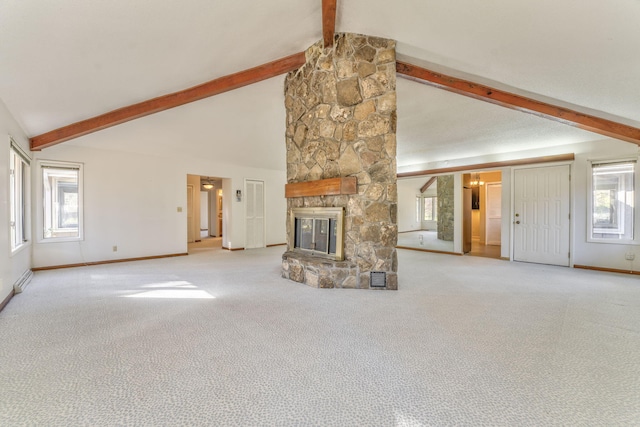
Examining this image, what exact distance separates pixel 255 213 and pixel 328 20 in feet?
18.5

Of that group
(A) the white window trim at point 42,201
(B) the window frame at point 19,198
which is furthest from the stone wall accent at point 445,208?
(B) the window frame at point 19,198

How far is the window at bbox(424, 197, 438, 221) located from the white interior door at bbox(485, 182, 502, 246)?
9.39 ft

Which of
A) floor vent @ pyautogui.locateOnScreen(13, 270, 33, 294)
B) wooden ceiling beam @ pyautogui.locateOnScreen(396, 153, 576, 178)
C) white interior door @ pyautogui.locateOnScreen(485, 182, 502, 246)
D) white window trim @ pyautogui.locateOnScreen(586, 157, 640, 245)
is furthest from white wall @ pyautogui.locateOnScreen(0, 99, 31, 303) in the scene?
white interior door @ pyautogui.locateOnScreen(485, 182, 502, 246)

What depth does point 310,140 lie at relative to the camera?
14.4ft

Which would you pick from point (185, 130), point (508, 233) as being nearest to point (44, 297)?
point (185, 130)

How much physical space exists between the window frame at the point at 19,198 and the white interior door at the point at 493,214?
10.5 m

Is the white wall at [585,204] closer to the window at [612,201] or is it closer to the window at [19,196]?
the window at [612,201]

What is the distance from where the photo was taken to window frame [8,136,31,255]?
408cm

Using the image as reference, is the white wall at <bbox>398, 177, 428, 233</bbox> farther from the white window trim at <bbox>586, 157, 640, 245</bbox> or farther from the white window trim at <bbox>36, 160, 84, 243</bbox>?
the white window trim at <bbox>36, 160, 84, 243</bbox>

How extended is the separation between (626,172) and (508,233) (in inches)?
83.8

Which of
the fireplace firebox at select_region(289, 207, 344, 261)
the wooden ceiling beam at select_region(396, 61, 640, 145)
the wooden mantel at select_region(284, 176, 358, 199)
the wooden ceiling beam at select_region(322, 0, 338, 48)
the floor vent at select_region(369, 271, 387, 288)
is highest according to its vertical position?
the wooden ceiling beam at select_region(322, 0, 338, 48)

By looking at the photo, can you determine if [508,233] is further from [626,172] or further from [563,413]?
[563,413]

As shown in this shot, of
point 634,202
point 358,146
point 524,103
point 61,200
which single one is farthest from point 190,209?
point 634,202

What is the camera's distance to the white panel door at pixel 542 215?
18.9ft
